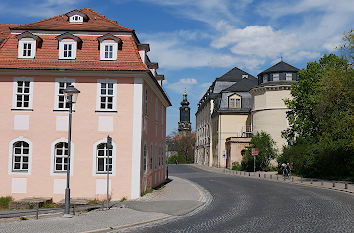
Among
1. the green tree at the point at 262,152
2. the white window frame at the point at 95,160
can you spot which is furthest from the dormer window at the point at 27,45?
the green tree at the point at 262,152

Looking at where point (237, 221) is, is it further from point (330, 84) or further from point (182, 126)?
point (182, 126)

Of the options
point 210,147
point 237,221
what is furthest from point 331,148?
point 210,147

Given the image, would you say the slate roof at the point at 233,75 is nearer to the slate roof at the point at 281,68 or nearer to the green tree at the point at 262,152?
the slate roof at the point at 281,68

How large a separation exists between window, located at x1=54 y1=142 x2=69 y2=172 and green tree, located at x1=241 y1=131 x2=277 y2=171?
3276cm

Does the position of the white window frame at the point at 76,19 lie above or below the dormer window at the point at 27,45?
above

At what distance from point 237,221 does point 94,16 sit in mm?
15330

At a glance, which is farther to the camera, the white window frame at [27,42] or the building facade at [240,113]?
the building facade at [240,113]

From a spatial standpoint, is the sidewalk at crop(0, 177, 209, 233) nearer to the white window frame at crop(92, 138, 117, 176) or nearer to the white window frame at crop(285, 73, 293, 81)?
the white window frame at crop(92, 138, 117, 176)

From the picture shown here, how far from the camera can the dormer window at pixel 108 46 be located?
19.9 metres

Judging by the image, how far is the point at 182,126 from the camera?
376ft

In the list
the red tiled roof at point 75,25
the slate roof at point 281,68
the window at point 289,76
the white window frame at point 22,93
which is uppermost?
the slate roof at point 281,68

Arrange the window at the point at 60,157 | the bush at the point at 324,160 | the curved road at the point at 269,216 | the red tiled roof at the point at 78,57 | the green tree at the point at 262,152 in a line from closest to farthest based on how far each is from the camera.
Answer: the curved road at the point at 269,216 < the window at the point at 60,157 < the red tiled roof at the point at 78,57 < the bush at the point at 324,160 < the green tree at the point at 262,152

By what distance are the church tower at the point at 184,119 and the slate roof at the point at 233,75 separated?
37294mm

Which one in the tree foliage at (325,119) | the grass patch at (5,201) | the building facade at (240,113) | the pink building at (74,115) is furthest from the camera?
the building facade at (240,113)
